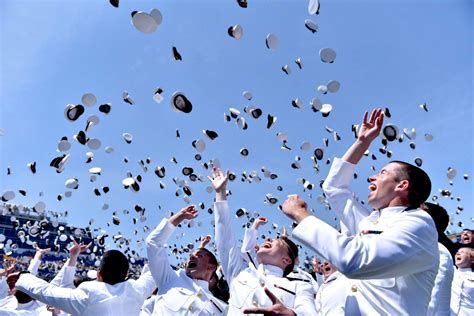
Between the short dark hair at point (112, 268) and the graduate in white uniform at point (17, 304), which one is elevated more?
the short dark hair at point (112, 268)

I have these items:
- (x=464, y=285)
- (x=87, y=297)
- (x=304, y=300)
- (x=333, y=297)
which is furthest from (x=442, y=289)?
(x=87, y=297)

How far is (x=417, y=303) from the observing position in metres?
2.28

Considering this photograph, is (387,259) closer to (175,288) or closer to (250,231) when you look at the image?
(250,231)

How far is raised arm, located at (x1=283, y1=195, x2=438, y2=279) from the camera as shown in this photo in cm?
205

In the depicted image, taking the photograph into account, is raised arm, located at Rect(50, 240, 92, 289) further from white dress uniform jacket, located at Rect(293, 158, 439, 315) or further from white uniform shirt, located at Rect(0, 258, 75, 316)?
white dress uniform jacket, located at Rect(293, 158, 439, 315)

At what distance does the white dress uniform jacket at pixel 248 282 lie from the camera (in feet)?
12.3

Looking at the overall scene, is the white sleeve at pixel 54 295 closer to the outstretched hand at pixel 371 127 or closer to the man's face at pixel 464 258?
the outstretched hand at pixel 371 127

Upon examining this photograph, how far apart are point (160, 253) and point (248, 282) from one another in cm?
146

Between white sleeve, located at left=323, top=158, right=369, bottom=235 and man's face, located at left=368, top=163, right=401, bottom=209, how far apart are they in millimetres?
347

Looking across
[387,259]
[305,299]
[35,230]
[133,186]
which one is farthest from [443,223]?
[35,230]

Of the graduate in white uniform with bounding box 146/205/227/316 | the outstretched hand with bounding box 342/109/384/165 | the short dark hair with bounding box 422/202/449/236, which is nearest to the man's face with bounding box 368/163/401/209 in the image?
the outstretched hand with bounding box 342/109/384/165

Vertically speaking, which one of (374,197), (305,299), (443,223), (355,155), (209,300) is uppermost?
(355,155)

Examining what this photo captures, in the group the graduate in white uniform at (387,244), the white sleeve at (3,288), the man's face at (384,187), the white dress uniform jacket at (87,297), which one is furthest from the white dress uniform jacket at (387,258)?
the white sleeve at (3,288)

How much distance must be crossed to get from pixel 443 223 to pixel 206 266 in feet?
10.5
